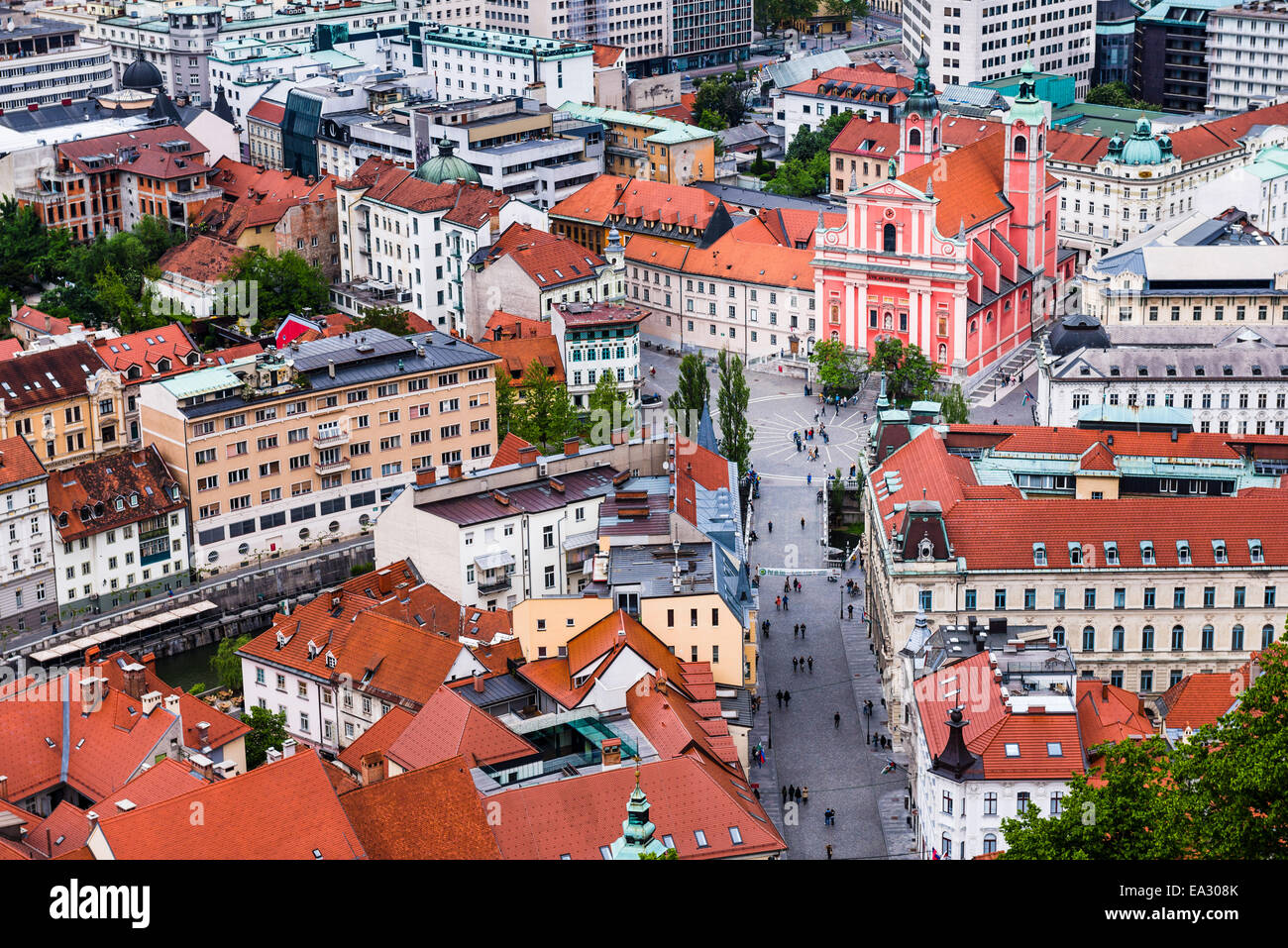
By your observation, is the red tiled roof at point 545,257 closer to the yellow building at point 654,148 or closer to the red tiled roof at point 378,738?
the yellow building at point 654,148

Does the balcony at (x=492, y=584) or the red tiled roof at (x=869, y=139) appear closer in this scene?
the balcony at (x=492, y=584)

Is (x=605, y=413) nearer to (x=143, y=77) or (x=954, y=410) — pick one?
(x=954, y=410)

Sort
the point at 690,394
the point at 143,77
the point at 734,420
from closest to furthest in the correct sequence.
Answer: the point at 734,420, the point at 690,394, the point at 143,77

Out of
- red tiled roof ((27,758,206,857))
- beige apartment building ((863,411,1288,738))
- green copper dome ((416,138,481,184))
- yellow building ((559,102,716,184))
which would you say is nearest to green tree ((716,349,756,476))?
beige apartment building ((863,411,1288,738))

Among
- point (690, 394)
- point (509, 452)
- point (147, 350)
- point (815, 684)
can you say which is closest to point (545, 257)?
point (690, 394)

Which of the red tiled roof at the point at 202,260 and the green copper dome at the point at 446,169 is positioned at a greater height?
the green copper dome at the point at 446,169

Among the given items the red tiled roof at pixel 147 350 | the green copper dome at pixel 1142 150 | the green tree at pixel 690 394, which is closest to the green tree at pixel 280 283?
the red tiled roof at pixel 147 350

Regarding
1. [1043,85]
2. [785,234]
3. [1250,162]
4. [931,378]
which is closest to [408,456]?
[931,378]
